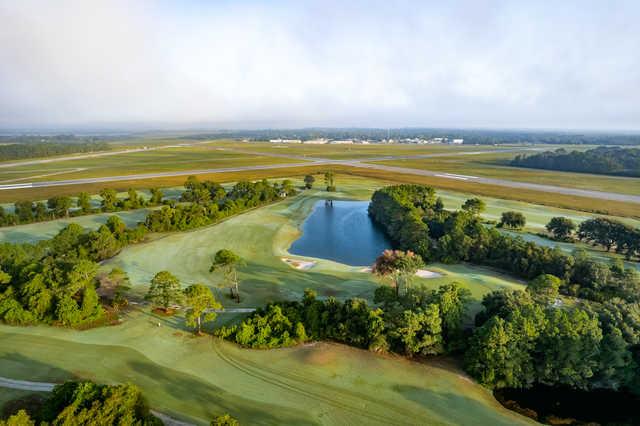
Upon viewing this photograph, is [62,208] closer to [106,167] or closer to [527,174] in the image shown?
[106,167]

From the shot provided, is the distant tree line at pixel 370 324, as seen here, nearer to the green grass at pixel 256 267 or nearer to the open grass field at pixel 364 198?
the green grass at pixel 256 267

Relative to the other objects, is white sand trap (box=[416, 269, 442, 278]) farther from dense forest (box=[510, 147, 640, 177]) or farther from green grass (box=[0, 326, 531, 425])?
dense forest (box=[510, 147, 640, 177])

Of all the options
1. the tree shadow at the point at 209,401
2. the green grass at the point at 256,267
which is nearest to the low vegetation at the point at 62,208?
the green grass at the point at 256,267

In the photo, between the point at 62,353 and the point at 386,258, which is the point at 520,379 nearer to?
the point at 386,258

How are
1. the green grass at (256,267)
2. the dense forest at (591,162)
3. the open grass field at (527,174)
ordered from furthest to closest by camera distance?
1. the dense forest at (591,162)
2. the open grass field at (527,174)
3. the green grass at (256,267)

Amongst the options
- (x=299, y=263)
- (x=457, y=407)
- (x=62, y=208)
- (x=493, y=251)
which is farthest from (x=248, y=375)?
(x=62, y=208)

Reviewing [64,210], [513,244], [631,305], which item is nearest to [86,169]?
[64,210]

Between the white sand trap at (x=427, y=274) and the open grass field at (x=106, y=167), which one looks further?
the open grass field at (x=106, y=167)
